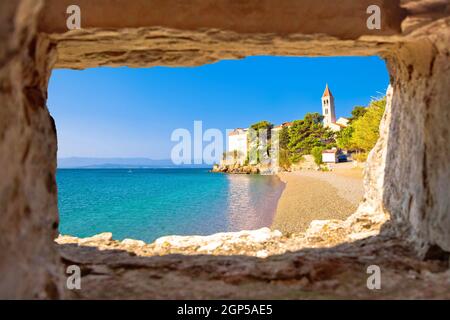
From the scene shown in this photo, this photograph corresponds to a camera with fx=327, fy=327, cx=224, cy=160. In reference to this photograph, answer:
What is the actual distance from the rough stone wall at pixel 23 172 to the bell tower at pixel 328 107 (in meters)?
94.5

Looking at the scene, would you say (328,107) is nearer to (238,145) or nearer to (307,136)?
(238,145)

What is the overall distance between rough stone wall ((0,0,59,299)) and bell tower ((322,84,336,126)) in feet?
310

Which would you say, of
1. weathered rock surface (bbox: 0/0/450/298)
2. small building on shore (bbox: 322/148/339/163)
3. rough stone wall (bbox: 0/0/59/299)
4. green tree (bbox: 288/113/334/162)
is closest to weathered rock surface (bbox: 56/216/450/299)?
weathered rock surface (bbox: 0/0/450/298)

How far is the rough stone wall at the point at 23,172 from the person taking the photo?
6.72 feet

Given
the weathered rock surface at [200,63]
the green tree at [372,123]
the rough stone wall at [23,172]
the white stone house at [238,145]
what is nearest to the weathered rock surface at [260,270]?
the weathered rock surface at [200,63]

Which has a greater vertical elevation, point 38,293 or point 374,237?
point 38,293

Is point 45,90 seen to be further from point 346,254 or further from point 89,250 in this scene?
point 346,254

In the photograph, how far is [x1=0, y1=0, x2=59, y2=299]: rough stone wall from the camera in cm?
205

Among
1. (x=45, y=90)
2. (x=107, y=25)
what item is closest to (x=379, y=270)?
(x=107, y=25)

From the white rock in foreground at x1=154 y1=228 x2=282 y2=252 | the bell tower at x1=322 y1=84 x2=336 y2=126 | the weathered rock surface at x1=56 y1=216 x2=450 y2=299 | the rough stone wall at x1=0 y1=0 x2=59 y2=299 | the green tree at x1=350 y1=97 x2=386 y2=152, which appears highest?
the bell tower at x1=322 y1=84 x2=336 y2=126

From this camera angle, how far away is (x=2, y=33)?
6.26 feet

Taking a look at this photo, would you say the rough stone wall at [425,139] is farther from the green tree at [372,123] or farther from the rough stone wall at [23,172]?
the green tree at [372,123]

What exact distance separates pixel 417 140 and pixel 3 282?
5.02 m

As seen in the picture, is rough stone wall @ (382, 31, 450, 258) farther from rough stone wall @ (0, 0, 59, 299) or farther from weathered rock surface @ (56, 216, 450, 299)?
rough stone wall @ (0, 0, 59, 299)
